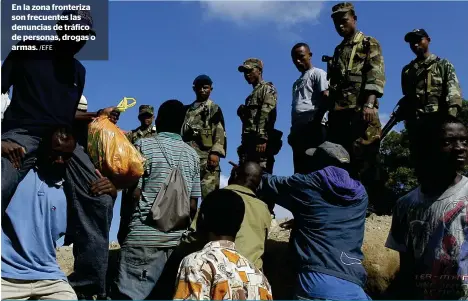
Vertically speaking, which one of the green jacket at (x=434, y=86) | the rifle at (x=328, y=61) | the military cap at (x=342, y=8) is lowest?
the green jacket at (x=434, y=86)

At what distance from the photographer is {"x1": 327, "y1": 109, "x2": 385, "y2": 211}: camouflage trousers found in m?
6.06

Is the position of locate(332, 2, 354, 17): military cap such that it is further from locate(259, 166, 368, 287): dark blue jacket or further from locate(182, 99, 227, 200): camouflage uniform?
locate(259, 166, 368, 287): dark blue jacket

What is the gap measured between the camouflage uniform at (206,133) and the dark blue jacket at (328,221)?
2680mm

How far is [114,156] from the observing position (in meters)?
4.68

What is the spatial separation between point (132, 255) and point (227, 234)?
1.75 m

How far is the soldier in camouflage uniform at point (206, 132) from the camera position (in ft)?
23.2

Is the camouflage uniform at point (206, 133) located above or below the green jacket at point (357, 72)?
below

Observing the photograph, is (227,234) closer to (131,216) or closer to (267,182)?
(267,182)

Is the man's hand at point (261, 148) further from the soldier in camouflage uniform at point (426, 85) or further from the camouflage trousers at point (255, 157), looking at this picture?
the soldier in camouflage uniform at point (426, 85)

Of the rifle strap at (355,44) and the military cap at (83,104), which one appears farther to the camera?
the rifle strap at (355,44)

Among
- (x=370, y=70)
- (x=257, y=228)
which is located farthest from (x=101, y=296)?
(x=370, y=70)

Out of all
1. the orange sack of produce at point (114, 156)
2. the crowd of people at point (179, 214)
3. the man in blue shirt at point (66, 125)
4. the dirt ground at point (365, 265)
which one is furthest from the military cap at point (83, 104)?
the dirt ground at point (365, 265)

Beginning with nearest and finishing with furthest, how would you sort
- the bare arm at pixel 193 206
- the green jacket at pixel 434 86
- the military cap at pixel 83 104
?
1. the bare arm at pixel 193 206
2. the military cap at pixel 83 104
3. the green jacket at pixel 434 86

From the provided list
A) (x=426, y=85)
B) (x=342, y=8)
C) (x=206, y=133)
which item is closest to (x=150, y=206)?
(x=206, y=133)
